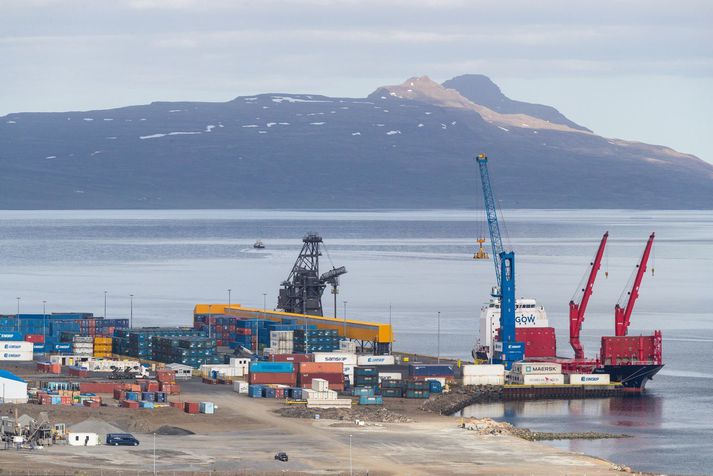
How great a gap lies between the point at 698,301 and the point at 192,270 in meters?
63.9

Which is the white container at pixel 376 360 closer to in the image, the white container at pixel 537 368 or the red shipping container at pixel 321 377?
the white container at pixel 537 368

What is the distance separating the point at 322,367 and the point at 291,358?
4.99 m

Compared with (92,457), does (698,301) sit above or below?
above

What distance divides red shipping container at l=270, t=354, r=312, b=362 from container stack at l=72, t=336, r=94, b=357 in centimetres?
1269

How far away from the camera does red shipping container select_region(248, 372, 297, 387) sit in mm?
81250

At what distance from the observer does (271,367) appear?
81750mm

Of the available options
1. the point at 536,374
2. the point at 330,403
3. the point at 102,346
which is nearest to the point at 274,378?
the point at 330,403

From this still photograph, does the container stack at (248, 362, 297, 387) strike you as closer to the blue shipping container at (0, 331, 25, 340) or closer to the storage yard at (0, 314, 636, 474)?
the storage yard at (0, 314, 636, 474)

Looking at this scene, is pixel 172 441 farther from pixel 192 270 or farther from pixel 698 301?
pixel 192 270

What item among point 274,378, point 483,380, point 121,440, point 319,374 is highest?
point 319,374

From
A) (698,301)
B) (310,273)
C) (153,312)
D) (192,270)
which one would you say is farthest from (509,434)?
(192,270)

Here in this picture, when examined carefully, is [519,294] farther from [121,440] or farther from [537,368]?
[121,440]

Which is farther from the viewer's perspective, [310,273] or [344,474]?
[310,273]

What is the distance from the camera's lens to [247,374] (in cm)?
8706
